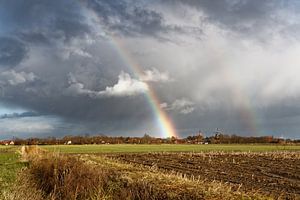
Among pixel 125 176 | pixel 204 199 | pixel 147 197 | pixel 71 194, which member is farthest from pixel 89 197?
pixel 204 199

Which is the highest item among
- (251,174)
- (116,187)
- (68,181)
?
(251,174)

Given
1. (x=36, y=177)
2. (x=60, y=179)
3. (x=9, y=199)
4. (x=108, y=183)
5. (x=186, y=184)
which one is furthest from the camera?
(x=36, y=177)

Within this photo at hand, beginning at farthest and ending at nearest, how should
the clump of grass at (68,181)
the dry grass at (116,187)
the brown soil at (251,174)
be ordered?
the brown soil at (251,174) → the clump of grass at (68,181) → the dry grass at (116,187)

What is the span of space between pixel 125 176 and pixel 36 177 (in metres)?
10.8

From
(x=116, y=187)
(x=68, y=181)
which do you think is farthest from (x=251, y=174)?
(x=68, y=181)

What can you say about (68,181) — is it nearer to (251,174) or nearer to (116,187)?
(116,187)

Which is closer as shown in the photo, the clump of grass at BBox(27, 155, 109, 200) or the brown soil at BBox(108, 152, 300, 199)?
the clump of grass at BBox(27, 155, 109, 200)

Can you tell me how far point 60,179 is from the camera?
1063 inches

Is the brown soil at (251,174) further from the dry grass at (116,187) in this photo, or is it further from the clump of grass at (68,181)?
the clump of grass at (68,181)

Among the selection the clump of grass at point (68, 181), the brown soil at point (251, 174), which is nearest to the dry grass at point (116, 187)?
the clump of grass at point (68, 181)

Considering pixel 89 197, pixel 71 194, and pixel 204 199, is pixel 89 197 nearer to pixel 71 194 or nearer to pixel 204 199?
pixel 71 194

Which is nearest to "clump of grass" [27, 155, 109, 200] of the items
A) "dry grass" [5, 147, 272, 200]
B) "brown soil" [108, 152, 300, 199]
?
"dry grass" [5, 147, 272, 200]

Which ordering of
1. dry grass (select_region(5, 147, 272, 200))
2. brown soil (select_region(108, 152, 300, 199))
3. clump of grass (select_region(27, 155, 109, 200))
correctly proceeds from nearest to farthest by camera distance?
dry grass (select_region(5, 147, 272, 200)) → clump of grass (select_region(27, 155, 109, 200)) → brown soil (select_region(108, 152, 300, 199))

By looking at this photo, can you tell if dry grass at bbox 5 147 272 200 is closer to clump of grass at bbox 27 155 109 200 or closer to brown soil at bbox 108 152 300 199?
clump of grass at bbox 27 155 109 200
